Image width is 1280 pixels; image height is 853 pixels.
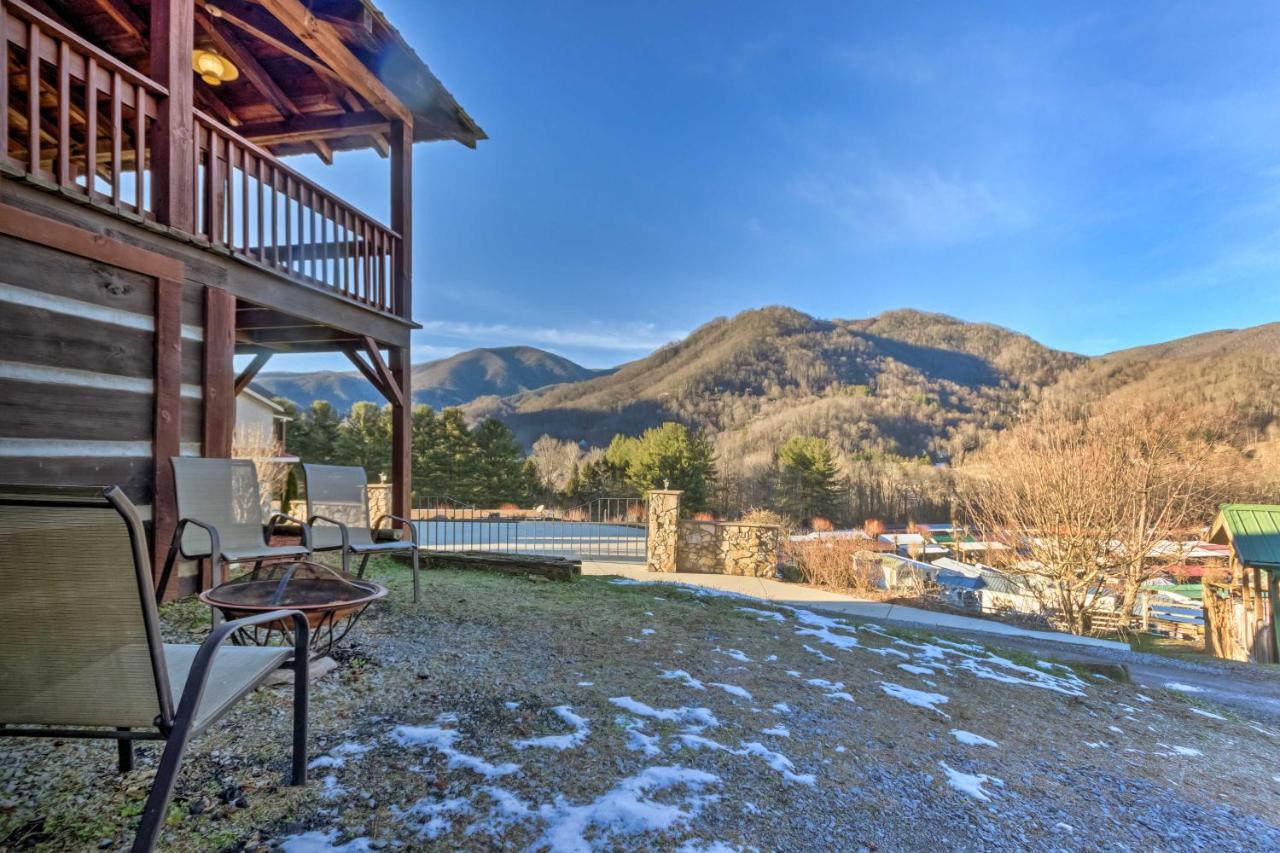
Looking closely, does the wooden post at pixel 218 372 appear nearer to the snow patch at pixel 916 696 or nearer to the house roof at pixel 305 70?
the house roof at pixel 305 70

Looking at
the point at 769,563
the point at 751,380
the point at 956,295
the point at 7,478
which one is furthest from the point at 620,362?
the point at 7,478

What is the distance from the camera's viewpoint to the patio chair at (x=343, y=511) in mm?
3837

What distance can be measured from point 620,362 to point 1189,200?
59523mm

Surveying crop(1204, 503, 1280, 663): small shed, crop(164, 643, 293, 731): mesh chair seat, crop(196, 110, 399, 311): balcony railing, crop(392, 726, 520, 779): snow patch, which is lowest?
crop(1204, 503, 1280, 663): small shed

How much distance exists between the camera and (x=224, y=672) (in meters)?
1.47

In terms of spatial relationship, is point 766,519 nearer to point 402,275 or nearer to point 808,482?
point 402,275

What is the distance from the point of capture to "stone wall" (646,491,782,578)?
29.8ft

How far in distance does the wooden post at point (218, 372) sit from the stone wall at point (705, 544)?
6.28 metres

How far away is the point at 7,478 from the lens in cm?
276

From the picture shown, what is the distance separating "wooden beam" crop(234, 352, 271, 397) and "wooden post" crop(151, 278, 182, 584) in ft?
A: 6.33

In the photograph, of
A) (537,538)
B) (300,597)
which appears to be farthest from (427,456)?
(300,597)

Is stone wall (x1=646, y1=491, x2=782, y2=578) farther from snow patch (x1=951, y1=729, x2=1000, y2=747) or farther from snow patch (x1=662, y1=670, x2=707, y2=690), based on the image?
snow patch (x1=951, y1=729, x2=1000, y2=747)

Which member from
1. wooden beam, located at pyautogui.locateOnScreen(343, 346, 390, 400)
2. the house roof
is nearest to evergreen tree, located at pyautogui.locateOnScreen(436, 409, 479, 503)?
the house roof

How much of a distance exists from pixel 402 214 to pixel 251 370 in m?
2.03
